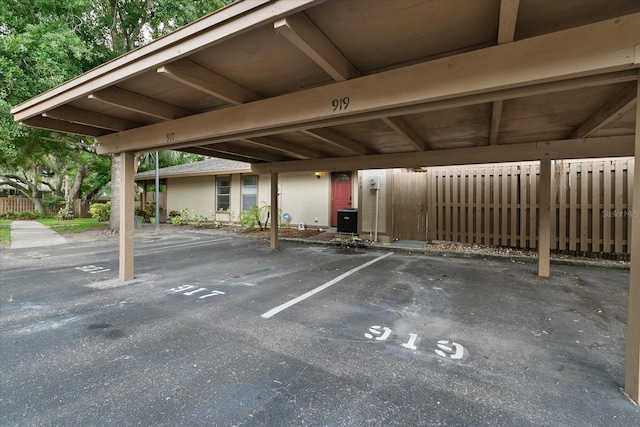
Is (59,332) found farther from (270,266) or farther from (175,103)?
(270,266)

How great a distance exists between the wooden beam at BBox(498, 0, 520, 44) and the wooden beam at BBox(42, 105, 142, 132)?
5.13m

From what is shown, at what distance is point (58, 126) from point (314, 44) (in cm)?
489

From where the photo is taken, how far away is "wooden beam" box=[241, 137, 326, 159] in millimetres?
5457

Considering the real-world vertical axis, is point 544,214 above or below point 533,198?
below

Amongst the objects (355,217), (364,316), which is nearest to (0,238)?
(355,217)

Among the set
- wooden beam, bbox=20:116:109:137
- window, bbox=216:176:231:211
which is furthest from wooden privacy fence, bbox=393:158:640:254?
window, bbox=216:176:231:211

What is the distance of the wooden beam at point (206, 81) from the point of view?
282 cm

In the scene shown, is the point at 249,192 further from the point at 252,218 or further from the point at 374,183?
the point at 374,183

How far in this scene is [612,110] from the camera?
10.8ft

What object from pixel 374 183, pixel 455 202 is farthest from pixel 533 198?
pixel 374 183

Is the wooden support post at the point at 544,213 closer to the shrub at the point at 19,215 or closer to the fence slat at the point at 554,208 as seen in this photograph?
the fence slat at the point at 554,208

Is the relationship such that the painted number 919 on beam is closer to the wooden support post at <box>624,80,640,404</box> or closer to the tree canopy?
the wooden support post at <box>624,80,640,404</box>

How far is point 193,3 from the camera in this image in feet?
36.4

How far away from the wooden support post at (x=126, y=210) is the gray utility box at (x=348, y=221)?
640cm
